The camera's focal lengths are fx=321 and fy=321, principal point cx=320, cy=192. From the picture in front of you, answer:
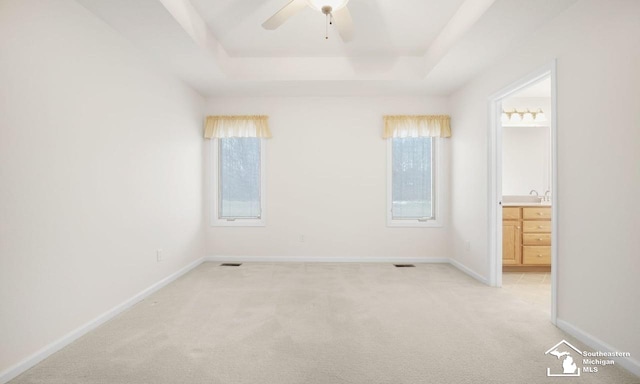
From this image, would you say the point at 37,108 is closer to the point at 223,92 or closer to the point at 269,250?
the point at 223,92

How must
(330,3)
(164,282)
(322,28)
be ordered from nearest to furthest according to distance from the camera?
1. (330,3)
2. (322,28)
3. (164,282)

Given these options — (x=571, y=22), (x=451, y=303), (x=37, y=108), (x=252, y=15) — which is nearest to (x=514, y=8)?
(x=571, y=22)

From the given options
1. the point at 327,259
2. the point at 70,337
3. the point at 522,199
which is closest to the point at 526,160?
the point at 522,199

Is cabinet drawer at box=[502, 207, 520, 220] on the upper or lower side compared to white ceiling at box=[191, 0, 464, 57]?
lower

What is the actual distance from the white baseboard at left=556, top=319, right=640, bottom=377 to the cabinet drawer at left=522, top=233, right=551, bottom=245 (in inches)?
74.9

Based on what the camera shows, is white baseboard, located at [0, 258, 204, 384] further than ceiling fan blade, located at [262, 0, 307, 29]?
No

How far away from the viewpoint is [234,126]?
465 centimetres

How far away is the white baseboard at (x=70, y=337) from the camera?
1817mm

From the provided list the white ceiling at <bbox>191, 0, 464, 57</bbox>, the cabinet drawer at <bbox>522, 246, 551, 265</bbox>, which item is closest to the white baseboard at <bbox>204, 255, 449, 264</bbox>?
the cabinet drawer at <bbox>522, 246, 551, 265</bbox>

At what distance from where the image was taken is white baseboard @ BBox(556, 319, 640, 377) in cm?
183

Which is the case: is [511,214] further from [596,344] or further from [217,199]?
[217,199]

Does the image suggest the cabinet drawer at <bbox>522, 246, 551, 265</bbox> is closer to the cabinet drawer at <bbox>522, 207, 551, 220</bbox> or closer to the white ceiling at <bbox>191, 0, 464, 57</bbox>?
the cabinet drawer at <bbox>522, 207, 551, 220</bbox>

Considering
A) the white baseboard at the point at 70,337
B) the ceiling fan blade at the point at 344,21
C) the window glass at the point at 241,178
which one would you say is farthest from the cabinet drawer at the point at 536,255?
the white baseboard at the point at 70,337

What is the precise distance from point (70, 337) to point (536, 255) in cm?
490
